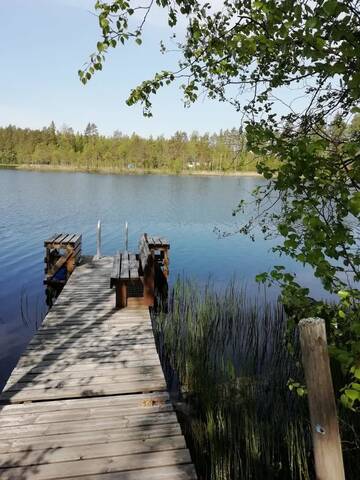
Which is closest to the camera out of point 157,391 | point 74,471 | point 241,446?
point 74,471

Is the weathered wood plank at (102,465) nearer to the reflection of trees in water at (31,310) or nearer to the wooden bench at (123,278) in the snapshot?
the wooden bench at (123,278)

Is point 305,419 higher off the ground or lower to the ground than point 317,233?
lower

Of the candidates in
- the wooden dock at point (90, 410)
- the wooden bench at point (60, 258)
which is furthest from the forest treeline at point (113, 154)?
the wooden dock at point (90, 410)

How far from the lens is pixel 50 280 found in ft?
36.2

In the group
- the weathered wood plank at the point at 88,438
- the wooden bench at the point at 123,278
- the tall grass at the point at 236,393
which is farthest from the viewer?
the wooden bench at the point at 123,278

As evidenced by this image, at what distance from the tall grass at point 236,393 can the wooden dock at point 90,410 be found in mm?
736

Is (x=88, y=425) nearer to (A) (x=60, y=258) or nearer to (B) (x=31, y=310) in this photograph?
(B) (x=31, y=310)

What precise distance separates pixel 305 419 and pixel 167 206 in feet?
105

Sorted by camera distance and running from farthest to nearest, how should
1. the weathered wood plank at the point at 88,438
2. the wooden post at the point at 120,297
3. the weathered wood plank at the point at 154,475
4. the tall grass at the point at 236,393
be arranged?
the wooden post at the point at 120,297 < the tall grass at the point at 236,393 < the weathered wood plank at the point at 88,438 < the weathered wood plank at the point at 154,475

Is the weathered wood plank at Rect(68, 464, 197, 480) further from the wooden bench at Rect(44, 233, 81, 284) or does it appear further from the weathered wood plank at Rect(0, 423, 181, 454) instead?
the wooden bench at Rect(44, 233, 81, 284)

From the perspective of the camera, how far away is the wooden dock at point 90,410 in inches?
129

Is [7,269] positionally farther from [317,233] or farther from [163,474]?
[317,233]

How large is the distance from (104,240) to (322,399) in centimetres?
1982

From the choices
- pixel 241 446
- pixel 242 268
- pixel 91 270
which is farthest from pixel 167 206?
pixel 241 446
